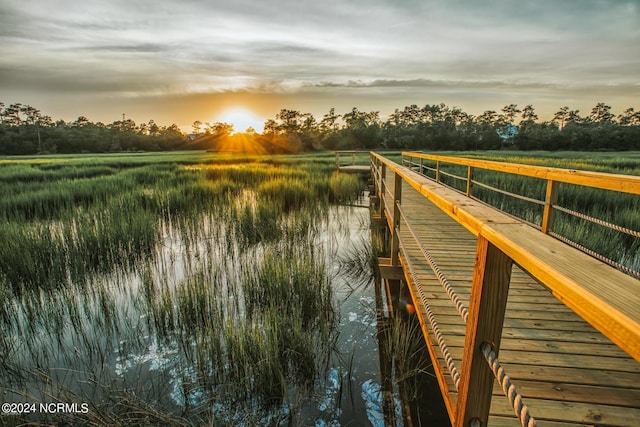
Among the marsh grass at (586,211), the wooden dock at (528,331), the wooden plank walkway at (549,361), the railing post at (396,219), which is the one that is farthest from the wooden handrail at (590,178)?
the marsh grass at (586,211)

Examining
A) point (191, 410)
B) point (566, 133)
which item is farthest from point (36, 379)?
point (566, 133)

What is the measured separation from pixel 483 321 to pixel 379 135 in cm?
5859

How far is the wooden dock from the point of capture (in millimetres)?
691

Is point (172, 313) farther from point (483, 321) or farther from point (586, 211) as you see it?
point (586, 211)

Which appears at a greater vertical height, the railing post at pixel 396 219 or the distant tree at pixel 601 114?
the distant tree at pixel 601 114

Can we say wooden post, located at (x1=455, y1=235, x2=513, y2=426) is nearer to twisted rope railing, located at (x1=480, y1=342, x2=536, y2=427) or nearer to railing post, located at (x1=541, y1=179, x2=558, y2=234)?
twisted rope railing, located at (x1=480, y1=342, x2=536, y2=427)

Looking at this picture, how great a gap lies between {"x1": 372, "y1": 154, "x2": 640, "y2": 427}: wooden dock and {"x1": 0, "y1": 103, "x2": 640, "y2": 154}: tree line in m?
47.1

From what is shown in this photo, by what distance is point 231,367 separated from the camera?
9.62ft

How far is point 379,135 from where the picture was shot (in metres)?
57.1

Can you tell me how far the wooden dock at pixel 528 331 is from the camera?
691mm

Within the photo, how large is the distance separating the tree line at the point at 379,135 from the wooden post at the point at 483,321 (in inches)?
1899

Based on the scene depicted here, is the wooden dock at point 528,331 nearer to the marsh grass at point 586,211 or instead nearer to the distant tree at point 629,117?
the marsh grass at point 586,211

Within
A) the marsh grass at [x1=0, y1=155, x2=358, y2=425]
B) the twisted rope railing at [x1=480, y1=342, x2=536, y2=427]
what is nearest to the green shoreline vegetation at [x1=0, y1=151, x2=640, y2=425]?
the marsh grass at [x1=0, y1=155, x2=358, y2=425]

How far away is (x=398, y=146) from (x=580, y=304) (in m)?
55.4
